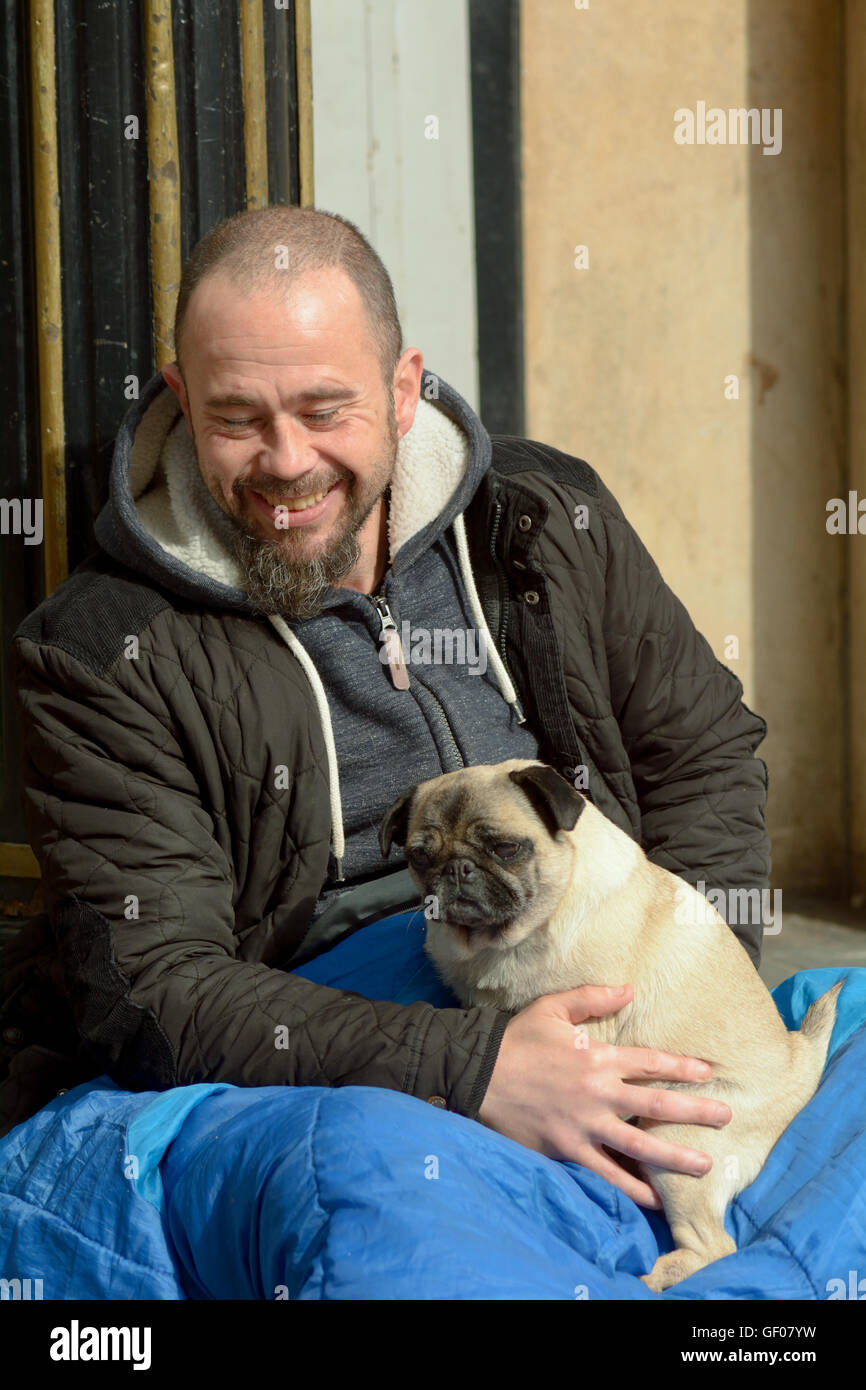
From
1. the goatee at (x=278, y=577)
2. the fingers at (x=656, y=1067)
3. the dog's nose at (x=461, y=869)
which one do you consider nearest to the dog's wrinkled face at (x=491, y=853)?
the dog's nose at (x=461, y=869)

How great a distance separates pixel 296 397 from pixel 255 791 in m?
0.67

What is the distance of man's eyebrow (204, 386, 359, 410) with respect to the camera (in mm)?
2193

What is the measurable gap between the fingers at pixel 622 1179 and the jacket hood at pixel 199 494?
1070 mm

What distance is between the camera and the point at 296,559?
229 centimetres

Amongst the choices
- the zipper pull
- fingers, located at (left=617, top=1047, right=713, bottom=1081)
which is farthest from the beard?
fingers, located at (left=617, top=1047, right=713, bottom=1081)

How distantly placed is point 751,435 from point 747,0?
150cm

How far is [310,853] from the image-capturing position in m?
2.26

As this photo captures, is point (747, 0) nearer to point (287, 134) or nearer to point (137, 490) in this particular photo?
point (287, 134)

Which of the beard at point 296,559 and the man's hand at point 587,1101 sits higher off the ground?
the beard at point 296,559

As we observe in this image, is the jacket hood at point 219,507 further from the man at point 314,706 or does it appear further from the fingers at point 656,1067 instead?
the fingers at point 656,1067

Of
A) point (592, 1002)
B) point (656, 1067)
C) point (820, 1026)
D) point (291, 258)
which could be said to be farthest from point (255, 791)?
point (820, 1026)

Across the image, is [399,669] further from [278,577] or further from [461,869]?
[461,869]

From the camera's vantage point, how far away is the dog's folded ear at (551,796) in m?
1.98

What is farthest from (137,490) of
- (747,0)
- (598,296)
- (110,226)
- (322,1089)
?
(747,0)
